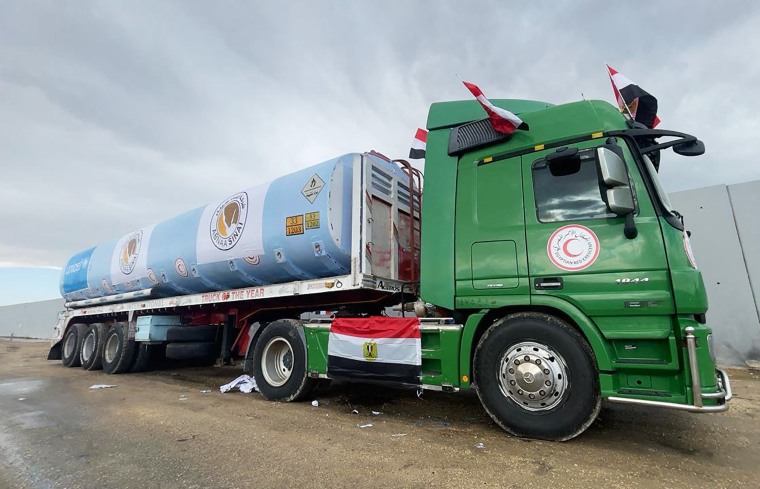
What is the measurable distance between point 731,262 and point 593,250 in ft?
21.3

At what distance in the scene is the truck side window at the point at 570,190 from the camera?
358 cm

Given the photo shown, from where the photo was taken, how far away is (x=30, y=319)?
3109 centimetres

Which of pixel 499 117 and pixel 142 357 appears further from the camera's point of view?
pixel 142 357

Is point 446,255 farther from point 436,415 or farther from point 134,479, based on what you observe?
point 134,479

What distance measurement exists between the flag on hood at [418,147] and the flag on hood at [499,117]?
5.24 ft

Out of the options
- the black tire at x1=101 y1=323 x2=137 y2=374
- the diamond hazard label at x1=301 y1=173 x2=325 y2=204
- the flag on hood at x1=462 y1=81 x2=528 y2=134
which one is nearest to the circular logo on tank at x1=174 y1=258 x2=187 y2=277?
the black tire at x1=101 y1=323 x2=137 y2=374

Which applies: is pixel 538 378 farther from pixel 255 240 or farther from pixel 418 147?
pixel 255 240

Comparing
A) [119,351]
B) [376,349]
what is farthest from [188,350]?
[376,349]

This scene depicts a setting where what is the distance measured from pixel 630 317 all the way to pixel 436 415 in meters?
2.38

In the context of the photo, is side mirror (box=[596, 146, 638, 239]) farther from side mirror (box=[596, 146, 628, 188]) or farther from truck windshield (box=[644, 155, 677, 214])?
truck windshield (box=[644, 155, 677, 214])

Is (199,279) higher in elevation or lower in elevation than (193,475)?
higher

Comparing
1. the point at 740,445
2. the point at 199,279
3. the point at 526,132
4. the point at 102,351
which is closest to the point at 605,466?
the point at 740,445

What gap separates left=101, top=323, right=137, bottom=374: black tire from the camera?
8781 millimetres

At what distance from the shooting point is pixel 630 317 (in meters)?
3.31
